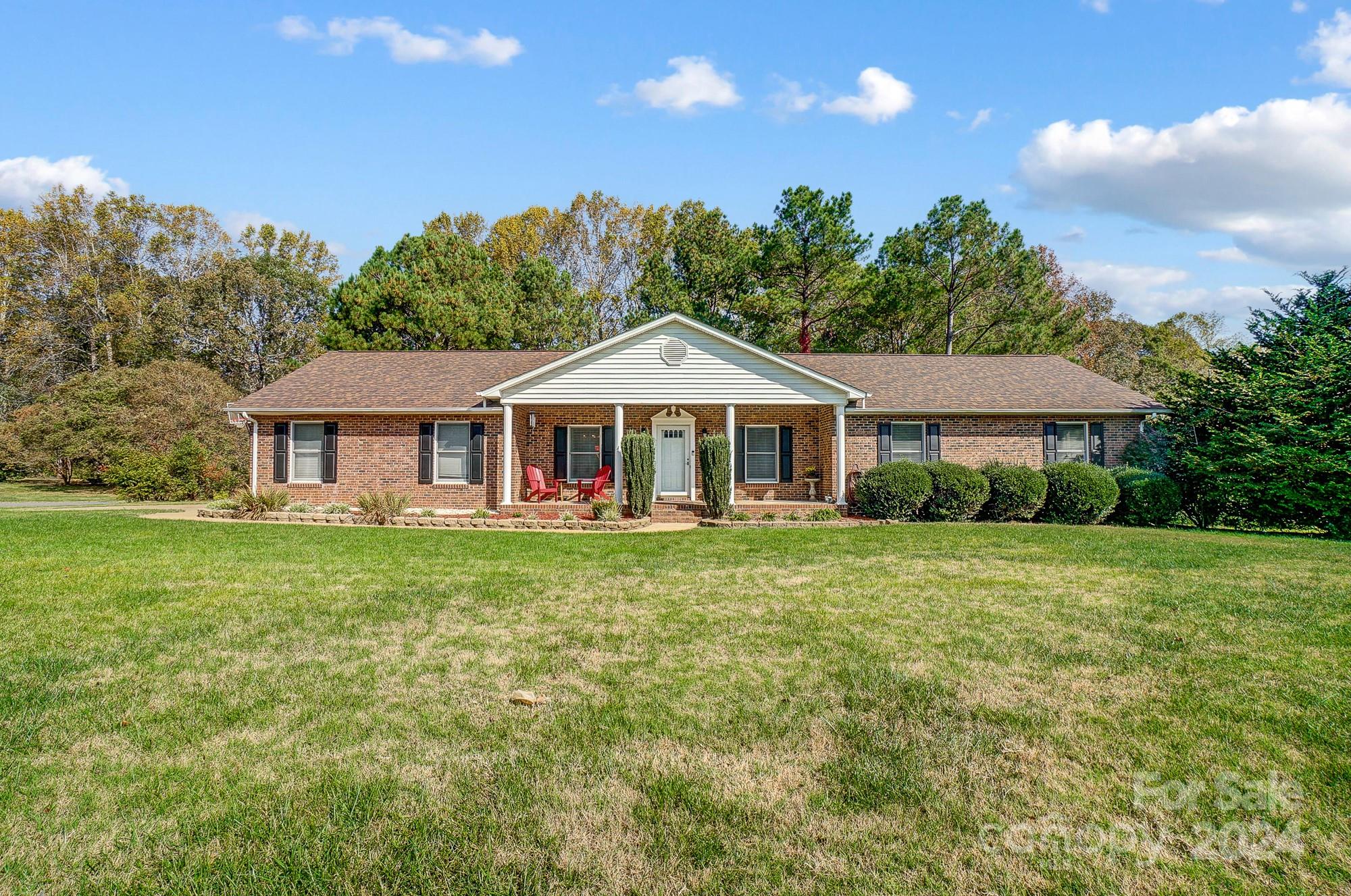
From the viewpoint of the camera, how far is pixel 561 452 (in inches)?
722

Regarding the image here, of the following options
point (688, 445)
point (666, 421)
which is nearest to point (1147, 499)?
point (688, 445)

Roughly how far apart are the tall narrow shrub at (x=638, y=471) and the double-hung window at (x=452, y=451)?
4.73m

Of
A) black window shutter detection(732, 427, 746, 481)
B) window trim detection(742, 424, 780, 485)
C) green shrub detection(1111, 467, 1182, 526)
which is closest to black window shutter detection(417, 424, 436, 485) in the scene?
black window shutter detection(732, 427, 746, 481)

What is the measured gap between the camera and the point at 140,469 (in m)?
21.5

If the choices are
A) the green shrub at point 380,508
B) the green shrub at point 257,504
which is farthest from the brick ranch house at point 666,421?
the green shrub at point 257,504

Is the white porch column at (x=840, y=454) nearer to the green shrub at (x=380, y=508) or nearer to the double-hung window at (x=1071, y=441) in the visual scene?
the double-hung window at (x=1071, y=441)

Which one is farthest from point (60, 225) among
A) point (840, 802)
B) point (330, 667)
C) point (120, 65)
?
point (840, 802)

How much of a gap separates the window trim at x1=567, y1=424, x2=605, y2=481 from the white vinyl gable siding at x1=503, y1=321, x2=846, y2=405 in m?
1.83

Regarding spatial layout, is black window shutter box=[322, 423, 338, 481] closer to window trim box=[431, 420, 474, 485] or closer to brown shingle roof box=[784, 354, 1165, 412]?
window trim box=[431, 420, 474, 485]

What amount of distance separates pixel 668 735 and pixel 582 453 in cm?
1509

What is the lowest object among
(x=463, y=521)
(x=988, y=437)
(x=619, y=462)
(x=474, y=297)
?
(x=463, y=521)

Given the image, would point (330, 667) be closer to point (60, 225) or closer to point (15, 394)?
point (15, 394)

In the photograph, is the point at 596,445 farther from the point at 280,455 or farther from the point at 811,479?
the point at 280,455

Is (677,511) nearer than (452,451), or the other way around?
(677,511)
